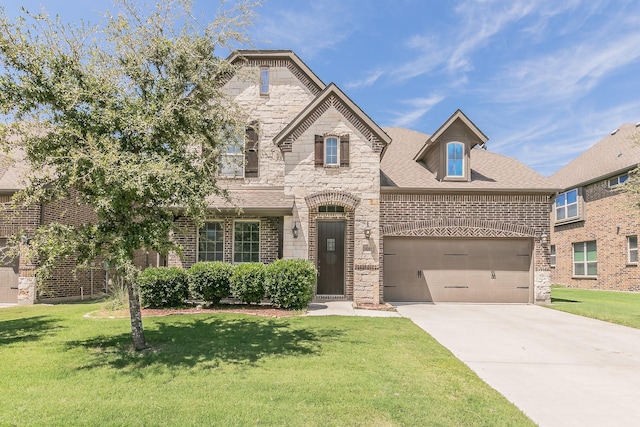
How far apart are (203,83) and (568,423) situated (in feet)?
23.8

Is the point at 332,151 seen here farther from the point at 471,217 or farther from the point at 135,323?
the point at 135,323

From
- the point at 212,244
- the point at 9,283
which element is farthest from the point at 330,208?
the point at 9,283

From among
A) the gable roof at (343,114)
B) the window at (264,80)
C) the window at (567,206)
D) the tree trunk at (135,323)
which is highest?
the window at (264,80)

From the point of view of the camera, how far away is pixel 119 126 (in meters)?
5.95

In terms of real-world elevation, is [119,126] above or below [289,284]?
above

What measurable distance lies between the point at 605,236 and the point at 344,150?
643 inches

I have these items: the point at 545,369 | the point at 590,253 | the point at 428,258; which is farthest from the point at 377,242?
the point at 590,253

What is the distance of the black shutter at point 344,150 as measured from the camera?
495 inches

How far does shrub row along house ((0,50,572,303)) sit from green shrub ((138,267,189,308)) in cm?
188

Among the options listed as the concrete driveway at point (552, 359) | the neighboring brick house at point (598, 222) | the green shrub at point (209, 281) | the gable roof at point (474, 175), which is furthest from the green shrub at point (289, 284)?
the neighboring brick house at point (598, 222)

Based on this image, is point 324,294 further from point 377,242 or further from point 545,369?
point 545,369

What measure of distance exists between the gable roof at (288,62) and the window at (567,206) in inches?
686

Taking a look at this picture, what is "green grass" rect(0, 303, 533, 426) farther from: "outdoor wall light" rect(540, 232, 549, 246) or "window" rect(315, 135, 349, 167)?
"outdoor wall light" rect(540, 232, 549, 246)

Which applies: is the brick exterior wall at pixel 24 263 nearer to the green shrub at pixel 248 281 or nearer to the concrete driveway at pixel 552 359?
the green shrub at pixel 248 281
